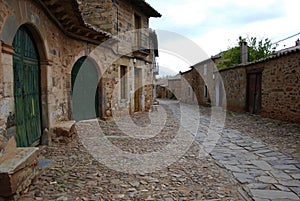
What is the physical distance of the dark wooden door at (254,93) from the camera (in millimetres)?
9925

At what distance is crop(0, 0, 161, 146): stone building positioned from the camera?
3270 mm

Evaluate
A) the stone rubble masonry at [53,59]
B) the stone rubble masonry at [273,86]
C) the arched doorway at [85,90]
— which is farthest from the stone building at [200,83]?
the arched doorway at [85,90]

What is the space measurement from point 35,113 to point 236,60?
1204 cm

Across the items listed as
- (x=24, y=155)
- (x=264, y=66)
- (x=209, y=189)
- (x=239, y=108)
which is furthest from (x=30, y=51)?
(x=239, y=108)

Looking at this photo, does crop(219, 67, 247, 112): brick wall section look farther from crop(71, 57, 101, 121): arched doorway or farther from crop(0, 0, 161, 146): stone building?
crop(71, 57, 101, 121): arched doorway

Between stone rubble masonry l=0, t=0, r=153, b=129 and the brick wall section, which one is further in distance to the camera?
Result: the brick wall section

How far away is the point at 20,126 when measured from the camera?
3633mm

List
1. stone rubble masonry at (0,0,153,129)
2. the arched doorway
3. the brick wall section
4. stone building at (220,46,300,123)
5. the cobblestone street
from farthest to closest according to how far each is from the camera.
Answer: the brick wall section → stone building at (220,46,300,123) → the arched doorway → stone rubble masonry at (0,0,153,129) → the cobblestone street

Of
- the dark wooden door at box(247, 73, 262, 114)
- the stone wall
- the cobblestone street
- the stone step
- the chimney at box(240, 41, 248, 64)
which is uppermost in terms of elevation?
the stone wall

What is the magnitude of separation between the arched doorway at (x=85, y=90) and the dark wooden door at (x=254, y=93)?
274 inches

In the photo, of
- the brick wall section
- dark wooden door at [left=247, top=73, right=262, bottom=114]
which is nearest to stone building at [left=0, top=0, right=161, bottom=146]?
the brick wall section

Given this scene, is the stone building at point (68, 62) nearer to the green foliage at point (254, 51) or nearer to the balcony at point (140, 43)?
the balcony at point (140, 43)

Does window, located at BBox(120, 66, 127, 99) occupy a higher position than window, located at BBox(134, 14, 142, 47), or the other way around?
window, located at BBox(134, 14, 142, 47)

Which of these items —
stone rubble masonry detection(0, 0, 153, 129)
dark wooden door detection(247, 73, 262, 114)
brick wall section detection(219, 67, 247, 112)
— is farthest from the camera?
brick wall section detection(219, 67, 247, 112)
